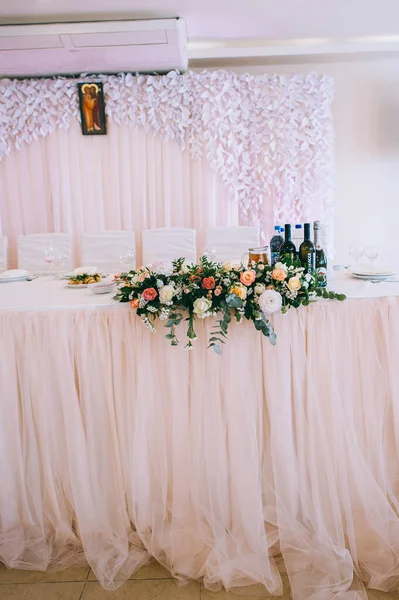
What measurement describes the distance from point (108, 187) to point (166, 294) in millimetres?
3031

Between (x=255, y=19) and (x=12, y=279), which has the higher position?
(x=255, y=19)

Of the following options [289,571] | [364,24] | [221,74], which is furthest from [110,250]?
[364,24]

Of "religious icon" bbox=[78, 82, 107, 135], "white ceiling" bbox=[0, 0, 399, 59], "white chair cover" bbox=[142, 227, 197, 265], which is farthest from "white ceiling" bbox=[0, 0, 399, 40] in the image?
"white chair cover" bbox=[142, 227, 197, 265]

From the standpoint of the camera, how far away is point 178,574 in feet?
5.00

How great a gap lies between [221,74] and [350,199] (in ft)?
5.68

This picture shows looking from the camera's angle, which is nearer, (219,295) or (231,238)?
(219,295)

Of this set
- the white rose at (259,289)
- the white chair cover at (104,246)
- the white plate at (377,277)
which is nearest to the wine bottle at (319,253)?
the white plate at (377,277)

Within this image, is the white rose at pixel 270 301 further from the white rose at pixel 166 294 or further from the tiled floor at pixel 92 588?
the tiled floor at pixel 92 588

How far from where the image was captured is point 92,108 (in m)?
3.98

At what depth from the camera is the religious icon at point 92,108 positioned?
12.8 ft

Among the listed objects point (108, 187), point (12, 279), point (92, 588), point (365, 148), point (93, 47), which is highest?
point (93, 47)

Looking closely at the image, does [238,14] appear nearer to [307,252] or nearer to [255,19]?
[255,19]

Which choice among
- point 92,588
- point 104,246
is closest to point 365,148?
point 104,246

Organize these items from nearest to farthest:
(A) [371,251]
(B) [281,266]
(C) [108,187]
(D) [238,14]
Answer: (B) [281,266] < (A) [371,251] < (D) [238,14] < (C) [108,187]
